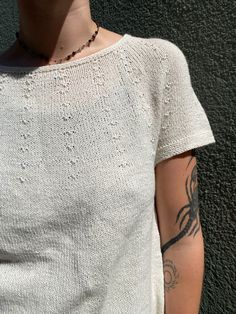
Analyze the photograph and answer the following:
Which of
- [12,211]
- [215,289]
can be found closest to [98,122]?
[12,211]

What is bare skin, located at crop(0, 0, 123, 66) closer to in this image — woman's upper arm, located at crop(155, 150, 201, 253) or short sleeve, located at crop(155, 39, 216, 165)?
short sleeve, located at crop(155, 39, 216, 165)

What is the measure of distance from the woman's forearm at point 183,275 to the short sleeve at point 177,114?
0.29 metres

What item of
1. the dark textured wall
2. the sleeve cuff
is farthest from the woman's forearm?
the dark textured wall

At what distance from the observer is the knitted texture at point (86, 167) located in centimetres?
111

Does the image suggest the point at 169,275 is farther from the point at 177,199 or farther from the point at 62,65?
the point at 62,65

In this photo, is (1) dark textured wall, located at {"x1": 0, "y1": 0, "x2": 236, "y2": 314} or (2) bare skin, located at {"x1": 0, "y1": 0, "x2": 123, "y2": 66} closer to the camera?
(2) bare skin, located at {"x1": 0, "y1": 0, "x2": 123, "y2": 66}

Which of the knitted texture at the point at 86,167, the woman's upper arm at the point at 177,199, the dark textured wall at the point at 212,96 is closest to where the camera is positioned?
the knitted texture at the point at 86,167

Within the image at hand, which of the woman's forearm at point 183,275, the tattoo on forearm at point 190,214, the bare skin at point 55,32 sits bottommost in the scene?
the woman's forearm at point 183,275

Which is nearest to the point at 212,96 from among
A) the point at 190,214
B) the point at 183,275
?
the point at 190,214

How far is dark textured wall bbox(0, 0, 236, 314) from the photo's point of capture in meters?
1.63

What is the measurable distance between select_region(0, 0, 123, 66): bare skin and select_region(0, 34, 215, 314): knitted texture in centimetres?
4

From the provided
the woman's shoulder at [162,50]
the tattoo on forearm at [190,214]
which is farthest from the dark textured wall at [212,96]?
the woman's shoulder at [162,50]

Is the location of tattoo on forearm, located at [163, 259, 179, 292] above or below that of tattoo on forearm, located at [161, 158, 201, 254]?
below

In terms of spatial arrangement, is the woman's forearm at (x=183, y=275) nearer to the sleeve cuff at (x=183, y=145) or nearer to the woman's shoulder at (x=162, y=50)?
the sleeve cuff at (x=183, y=145)
